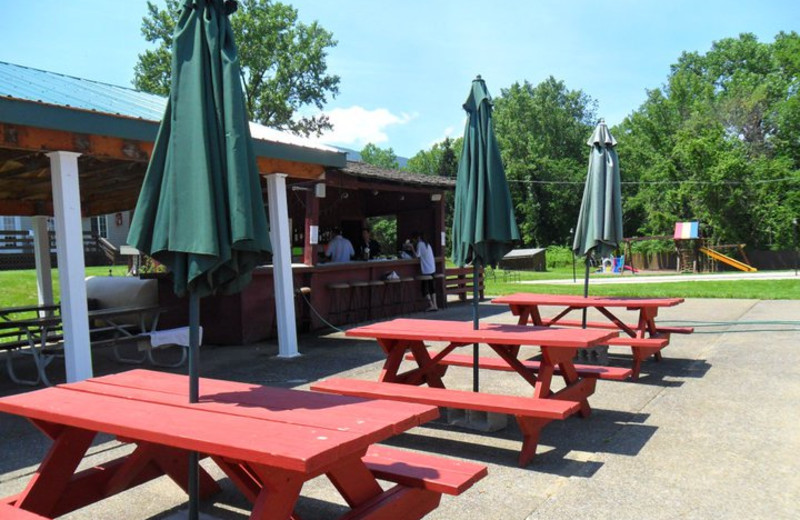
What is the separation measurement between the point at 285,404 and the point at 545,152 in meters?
57.8

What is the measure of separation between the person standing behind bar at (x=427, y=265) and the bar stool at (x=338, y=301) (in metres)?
2.65

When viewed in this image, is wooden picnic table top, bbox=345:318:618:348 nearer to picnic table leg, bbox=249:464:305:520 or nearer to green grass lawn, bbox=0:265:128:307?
picnic table leg, bbox=249:464:305:520

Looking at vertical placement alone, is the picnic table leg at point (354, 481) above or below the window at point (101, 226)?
below

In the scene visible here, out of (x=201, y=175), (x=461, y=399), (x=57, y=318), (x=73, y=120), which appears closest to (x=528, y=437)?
(x=461, y=399)

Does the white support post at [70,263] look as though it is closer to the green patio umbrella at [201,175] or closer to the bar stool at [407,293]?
the green patio umbrella at [201,175]

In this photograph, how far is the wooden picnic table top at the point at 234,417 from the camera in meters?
2.42

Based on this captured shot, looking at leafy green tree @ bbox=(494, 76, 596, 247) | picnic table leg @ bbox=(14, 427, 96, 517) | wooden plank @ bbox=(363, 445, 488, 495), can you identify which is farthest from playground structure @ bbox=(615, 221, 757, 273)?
picnic table leg @ bbox=(14, 427, 96, 517)

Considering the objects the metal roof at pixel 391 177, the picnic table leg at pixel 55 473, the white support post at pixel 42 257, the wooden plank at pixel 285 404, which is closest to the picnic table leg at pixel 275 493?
the wooden plank at pixel 285 404

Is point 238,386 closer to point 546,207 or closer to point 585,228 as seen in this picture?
point 585,228

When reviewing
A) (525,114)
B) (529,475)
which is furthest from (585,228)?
(525,114)

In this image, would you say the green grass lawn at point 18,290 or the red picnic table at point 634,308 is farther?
the green grass lawn at point 18,290

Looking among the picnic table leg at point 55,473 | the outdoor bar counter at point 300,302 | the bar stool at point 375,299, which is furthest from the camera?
the bar stool at point 375,299

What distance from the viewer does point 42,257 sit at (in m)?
10.7

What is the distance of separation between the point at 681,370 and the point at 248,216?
20.4ft
